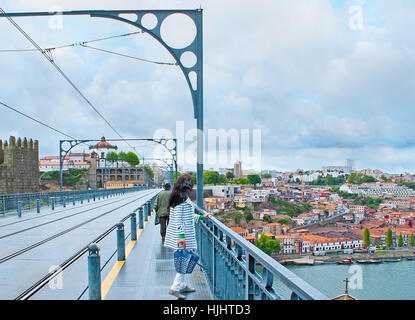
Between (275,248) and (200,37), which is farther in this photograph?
(275,248)

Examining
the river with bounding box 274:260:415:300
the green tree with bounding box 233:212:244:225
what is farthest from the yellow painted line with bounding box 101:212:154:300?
the green tree with bounding box 233:212:244:225

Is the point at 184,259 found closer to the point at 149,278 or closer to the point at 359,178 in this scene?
the point at 149,278

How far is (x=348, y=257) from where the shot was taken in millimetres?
14359

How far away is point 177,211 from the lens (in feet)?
18.5

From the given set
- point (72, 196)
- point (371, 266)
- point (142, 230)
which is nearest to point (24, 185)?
point (72, 196)

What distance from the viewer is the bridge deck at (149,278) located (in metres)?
6.15

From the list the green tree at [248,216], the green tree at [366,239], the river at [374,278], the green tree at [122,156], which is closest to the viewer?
the river at [374,278]

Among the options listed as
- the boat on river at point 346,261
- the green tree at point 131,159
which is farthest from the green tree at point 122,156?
the boat on river at point 346,261

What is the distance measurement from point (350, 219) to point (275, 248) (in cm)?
899

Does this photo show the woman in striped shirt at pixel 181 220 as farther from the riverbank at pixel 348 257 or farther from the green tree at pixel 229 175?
the green tree at pixel 229 175

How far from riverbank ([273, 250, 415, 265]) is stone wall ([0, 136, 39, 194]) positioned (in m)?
46.3

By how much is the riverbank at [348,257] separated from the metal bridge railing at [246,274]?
22.8 feet

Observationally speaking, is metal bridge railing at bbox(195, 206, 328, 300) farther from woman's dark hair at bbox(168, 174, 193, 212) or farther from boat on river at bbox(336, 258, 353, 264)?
boat on river at bbox(336, 258, 353, 264)
